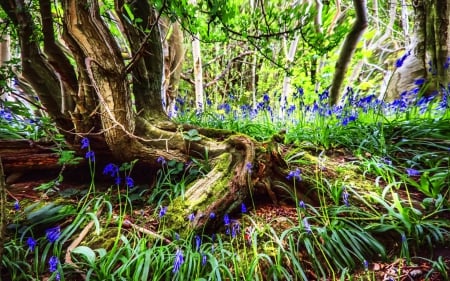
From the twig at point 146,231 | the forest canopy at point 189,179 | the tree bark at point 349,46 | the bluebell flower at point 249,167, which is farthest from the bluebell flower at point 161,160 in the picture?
the tree bark at point 349,46

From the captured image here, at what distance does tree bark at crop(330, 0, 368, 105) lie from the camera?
10.9 ft

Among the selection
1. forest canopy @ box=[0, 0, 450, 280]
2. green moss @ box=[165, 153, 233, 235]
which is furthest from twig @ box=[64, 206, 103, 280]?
green moss @ box=[165, 153, 233, 235]

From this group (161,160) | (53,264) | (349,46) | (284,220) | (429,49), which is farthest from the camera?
(349,46)

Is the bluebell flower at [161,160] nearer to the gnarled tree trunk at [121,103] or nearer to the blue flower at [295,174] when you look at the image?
the gnarled tree trunk at [121,103]

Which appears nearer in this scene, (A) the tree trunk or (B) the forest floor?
(B) the forest floor

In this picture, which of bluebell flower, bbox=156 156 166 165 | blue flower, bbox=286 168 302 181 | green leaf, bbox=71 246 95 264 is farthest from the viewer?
bluebell flower, bbox=156 156 166 165

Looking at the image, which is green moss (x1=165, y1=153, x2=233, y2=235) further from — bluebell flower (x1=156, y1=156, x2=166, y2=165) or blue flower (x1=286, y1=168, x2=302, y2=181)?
blue flower (x1=286, y1=168, x2=302, y2=181)

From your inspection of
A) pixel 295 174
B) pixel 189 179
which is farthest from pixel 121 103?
pixel 295 174

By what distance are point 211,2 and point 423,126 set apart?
233 centimetres

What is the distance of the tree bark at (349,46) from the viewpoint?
3315 millimetres

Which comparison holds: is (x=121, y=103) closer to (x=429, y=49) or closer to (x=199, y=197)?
(x=199, y=197)

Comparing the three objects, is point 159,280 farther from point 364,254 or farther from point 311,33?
point 311,33

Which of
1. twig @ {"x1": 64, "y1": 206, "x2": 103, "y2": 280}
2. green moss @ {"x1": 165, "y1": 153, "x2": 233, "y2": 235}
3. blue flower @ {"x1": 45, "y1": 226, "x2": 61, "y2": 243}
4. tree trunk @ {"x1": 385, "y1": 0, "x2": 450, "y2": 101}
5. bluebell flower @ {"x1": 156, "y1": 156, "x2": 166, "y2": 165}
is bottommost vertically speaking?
twig @ {"x1": 64, "y1": 206, "x2": 103, "y2": 280}

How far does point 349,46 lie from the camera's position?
3.74 metres
